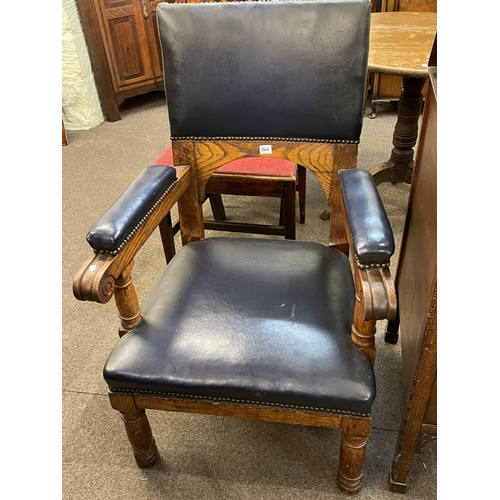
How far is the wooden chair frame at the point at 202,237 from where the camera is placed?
Answer: 92cm

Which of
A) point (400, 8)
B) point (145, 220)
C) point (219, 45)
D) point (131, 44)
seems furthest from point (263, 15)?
point (131, 44)

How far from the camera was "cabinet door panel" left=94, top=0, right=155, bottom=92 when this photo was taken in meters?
3.34

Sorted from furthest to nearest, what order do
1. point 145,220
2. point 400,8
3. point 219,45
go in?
point 400,8 → point 219,45 → point 145,220

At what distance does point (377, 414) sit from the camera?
146 centimetres

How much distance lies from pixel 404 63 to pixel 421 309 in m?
1.21

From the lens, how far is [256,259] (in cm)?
128

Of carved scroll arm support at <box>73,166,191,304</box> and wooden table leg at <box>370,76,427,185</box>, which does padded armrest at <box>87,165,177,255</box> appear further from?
wooden table leg at <box>370,76,427,185</box>

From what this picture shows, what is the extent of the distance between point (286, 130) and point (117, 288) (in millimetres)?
598

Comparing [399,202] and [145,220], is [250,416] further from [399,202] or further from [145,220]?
[399,202]

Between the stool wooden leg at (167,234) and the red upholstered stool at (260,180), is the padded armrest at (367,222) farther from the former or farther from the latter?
the stool wooden leg at (167,234)

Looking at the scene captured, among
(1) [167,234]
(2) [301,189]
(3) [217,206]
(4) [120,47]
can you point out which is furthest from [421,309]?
(4) [120,47]

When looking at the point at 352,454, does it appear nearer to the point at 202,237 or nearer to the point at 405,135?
the point at 202,237

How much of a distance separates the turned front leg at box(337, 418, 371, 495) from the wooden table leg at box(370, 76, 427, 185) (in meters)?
1.66

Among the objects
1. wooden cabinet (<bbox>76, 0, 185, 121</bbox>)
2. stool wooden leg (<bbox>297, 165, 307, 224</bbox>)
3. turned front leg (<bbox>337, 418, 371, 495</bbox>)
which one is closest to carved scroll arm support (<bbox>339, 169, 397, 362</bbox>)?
turned front leg (<bbox>337, 418, 371, 495</bbox>)
